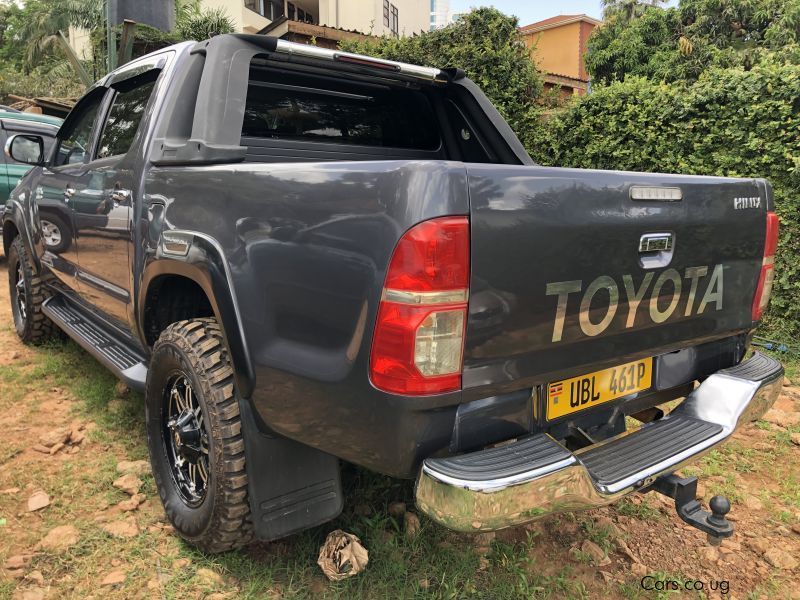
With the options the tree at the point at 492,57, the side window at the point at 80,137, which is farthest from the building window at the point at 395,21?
the side window at the point at 80,137

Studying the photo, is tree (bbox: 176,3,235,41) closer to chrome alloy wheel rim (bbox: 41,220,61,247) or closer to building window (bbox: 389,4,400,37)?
building window (bbox: 389,4,400,37)

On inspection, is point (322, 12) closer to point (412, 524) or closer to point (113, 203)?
point (113, 203)

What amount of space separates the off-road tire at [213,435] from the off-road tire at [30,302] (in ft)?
8.60

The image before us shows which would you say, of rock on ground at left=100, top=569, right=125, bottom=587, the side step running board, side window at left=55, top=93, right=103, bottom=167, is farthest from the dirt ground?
side window at left=55, top=93, right=103, bottom=167

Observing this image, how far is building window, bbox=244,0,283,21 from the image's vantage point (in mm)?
27359

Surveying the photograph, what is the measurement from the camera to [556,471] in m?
1.60

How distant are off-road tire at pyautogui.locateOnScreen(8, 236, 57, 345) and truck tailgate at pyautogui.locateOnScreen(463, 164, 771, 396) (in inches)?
156

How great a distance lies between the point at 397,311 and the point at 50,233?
332 centimetres

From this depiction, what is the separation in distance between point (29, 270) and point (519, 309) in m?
4.14

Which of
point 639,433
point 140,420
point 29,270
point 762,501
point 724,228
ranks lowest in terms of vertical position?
point 762,501

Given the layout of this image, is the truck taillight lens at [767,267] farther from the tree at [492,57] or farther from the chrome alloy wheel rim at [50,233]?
the tree at [492,57]

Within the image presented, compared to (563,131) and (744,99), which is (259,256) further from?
(563,131)

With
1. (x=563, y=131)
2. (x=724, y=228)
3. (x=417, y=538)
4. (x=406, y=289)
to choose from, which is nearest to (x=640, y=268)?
(x=724, y=228)

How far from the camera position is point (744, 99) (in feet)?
16.0
